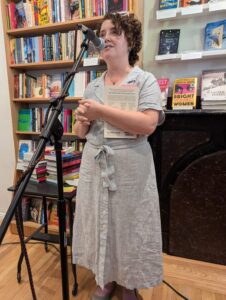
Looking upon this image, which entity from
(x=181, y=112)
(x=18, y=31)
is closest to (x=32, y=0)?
(x=18, y=31)

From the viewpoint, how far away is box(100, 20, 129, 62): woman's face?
0.93 m

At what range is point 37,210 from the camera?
1989 millimetres

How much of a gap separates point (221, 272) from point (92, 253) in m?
0.93

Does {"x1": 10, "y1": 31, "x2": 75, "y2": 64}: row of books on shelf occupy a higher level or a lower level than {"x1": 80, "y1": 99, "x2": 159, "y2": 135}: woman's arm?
higher

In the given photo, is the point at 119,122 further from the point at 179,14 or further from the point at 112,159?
→ the point at 179,14

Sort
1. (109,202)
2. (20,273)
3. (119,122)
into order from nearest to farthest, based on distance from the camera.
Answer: (119,122), (109,202), (20,273)

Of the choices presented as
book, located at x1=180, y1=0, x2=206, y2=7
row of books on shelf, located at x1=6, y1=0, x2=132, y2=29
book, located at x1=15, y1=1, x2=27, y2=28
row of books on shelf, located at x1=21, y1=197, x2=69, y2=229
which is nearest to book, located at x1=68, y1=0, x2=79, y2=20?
row of books on shelf, located at x1=6, y1=0, x2=132, y2=29

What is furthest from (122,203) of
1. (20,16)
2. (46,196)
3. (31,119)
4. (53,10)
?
(20,16)

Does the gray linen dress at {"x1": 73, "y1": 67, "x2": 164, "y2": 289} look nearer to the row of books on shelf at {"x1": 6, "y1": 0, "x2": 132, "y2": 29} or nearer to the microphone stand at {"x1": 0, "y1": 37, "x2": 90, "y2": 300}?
the microphone stand at {"x1": 0, "y1": 37, "x2": 90, "y2": 300}

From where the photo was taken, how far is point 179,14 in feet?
4.90

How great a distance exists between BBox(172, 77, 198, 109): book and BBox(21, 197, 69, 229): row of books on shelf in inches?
49.4

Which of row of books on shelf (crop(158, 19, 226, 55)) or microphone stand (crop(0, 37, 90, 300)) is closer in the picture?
microphone stand (crop(0, 37, 90, 300))

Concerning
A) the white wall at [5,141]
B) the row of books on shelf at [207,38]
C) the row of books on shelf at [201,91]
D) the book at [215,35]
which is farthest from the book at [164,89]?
the white wall at [5,141]

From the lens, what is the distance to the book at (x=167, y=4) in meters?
1.48
